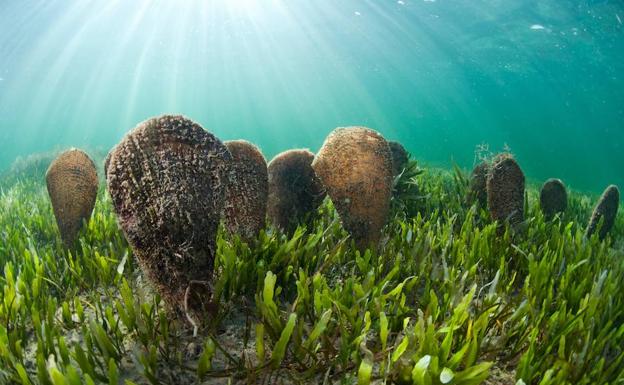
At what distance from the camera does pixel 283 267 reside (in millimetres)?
2650

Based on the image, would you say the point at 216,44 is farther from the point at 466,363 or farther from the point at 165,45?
the point at 466,363

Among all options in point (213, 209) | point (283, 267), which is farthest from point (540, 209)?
point (213, 209)

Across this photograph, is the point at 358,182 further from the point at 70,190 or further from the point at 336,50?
the point at 336,50

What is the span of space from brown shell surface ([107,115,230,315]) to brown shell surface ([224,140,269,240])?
0.82 meters

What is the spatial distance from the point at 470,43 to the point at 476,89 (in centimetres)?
3314

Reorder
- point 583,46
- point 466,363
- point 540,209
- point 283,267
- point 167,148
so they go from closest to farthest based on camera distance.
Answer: point 466,363 < point 167,148 < point 283,267 < point 540,209 < point 583,46

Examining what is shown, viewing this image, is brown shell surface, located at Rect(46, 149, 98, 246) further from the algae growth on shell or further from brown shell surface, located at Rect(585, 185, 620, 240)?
brown shell surface, located at Rect(585, 185, 620, 240)

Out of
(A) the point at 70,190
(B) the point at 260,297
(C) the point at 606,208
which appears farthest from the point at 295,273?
(C) the point at 606,208

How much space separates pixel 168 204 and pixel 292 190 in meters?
1.83

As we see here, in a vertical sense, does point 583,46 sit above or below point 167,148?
above

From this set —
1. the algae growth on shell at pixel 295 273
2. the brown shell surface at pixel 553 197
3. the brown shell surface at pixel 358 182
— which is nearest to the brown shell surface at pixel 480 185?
the algae growth on shell at pixel 295 273

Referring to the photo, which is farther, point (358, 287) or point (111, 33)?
point (111, 33)

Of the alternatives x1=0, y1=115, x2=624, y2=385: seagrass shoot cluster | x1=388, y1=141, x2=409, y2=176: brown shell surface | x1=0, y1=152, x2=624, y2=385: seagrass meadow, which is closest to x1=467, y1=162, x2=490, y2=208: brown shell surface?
x1=388, y1=141, x2=409, y2=176: brown shell surface

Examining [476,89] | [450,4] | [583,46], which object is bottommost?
[476,89]
